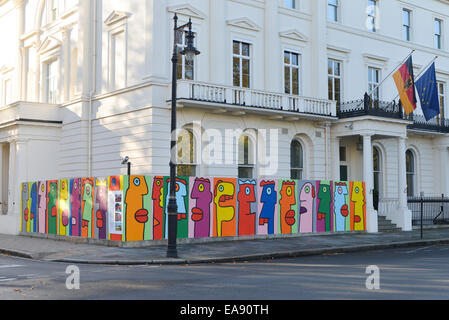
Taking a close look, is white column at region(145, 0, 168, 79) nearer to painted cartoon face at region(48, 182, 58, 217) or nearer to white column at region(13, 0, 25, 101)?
painted cartoon face at region(48, 182, 58, 217)

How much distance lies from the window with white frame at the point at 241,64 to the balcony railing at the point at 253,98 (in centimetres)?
141

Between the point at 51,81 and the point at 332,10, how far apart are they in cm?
1557

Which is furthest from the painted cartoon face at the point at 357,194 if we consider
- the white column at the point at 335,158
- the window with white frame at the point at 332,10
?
the window with white frame at the point at 332,10

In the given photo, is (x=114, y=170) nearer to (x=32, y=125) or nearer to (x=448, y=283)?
(x=32, y=125)

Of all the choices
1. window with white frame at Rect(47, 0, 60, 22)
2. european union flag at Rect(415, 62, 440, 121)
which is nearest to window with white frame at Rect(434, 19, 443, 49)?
european union flag at Rect(415, 62, 440, 121)

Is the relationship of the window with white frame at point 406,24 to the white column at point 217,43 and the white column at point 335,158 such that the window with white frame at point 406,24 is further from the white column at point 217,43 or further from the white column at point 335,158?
the white column at point 217,43

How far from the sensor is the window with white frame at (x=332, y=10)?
1160 inches

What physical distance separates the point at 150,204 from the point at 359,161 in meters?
14.6

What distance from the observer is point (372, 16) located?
31.2 m

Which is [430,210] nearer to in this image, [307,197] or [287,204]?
[307,197]

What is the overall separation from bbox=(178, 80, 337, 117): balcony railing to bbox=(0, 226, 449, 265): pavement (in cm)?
597

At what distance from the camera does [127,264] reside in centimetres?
1521

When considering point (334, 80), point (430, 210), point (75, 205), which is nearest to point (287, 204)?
point (75, 205)
